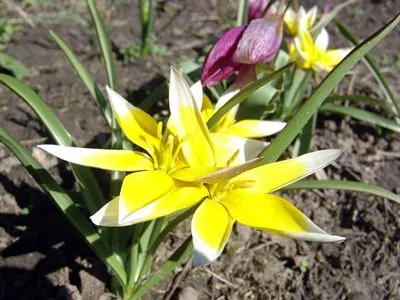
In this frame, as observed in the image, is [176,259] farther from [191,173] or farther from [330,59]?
[330,59]

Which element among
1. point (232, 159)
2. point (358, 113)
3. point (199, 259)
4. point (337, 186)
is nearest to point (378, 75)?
point (358, 113)

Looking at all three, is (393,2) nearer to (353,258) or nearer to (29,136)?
(353,258)

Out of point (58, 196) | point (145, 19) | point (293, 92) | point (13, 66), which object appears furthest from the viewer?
point (145, 19)

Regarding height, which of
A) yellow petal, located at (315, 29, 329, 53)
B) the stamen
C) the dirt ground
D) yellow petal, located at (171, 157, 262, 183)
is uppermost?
yellow petal, located at (171, 157, 262, 183)

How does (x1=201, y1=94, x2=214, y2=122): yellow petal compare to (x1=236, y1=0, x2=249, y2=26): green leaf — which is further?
(x1=236, y1=0, x2=249, y2=26): green leaf

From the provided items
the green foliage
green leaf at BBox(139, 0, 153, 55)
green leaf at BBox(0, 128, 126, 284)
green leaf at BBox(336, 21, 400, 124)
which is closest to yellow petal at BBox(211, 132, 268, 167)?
green leaf at BBox(0, 128, 126, 284)

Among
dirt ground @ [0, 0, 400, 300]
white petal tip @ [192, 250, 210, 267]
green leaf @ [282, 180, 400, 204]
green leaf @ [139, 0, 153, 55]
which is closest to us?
white petal tip @ [192, 250, 210, 267]

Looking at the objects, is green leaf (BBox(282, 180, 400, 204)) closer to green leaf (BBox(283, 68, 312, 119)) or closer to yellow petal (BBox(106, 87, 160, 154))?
yellow petal (BBox(106, 87, 160, 154))
